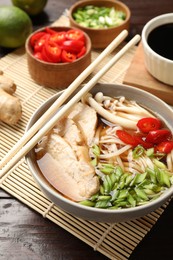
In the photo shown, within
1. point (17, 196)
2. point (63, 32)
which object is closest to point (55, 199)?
point (17, 196)

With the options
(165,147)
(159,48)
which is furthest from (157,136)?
(159,48)

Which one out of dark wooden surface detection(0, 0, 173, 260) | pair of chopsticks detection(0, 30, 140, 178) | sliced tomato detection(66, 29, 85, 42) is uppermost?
pair of chopsticks detection(0, 30, 140, 178)

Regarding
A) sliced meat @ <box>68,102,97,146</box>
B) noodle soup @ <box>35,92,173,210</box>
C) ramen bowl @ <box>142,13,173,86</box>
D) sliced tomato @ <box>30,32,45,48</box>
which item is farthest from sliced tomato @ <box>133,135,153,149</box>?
sliced tomato @ <box>30,32,45,48</box>

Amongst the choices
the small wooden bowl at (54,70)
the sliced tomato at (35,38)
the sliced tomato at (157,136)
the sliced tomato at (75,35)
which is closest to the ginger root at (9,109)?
the small wooden bowl at (54,70)

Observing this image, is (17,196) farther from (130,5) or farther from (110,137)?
(130,5)

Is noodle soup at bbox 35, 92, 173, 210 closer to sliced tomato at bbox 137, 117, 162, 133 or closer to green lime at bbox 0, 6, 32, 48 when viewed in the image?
sliced tomato at bbox 137, 117, 162, 133

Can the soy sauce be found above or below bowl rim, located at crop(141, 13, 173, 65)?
below
